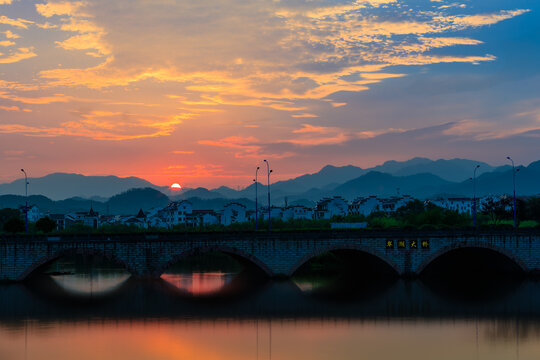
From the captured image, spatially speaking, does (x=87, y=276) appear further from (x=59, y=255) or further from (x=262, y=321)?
(x=262, y=321)

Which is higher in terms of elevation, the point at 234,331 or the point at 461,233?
the point at 461,233

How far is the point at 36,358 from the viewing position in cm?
3469

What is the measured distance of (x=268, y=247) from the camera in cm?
6400

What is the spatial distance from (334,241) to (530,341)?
28.4m

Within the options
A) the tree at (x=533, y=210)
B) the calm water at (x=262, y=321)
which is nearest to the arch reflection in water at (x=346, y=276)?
the calm water at (x=262, y=321)

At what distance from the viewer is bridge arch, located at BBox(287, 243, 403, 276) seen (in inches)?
2534

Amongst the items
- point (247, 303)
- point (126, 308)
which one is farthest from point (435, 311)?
point (126, 308)

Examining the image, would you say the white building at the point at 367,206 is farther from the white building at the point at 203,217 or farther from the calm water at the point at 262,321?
the calm water at the point at 262,321

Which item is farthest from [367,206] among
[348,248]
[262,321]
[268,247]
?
[262,321]

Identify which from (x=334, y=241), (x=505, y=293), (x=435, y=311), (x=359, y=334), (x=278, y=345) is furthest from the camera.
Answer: (x=334, y=241)

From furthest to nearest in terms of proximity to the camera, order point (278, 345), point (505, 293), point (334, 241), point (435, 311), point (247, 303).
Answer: point (334, 241)
point (505, 293)
point (247, 303)
point (435, 311)
point (278, 345)

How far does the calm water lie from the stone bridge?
2610mm

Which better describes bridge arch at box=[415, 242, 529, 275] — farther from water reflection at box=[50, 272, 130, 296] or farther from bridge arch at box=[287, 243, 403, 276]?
water reflection at box=[50, 272, 130, 296]

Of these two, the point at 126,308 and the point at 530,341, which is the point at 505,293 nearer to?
the point at 530,341
